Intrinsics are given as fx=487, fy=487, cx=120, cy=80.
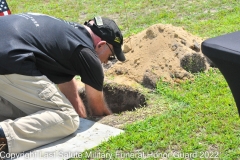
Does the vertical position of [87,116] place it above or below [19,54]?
below

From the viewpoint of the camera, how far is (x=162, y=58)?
19.9 ft

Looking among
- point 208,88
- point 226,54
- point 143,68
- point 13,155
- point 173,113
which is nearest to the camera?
point 226,54

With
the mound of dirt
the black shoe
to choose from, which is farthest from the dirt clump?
the black shoe

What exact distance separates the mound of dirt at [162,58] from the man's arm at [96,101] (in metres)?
0.80

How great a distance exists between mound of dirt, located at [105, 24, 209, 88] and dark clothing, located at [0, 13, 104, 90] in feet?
4.02

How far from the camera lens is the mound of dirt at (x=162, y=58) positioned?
19.3ft

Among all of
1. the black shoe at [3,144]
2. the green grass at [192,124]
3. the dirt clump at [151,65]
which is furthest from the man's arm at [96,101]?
the black shoe at [3,144]

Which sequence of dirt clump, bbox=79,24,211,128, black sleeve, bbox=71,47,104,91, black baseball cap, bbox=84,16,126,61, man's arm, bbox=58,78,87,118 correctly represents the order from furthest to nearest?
1. dirt clump, bbox=79,24,211,128
2. man's arm, bbox=58,78,87,118
3. black baseball cap, bbox=84,16,126,61
4. black sleeve, bbox=71,47,104,91

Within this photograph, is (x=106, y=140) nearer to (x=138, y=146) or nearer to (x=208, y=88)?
(x=138, y=146)

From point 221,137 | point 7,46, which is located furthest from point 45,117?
point 221,137

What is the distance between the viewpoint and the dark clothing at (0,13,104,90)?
450cm

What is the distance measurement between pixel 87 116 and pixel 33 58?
1.12 metres

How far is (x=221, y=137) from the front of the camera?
450cm

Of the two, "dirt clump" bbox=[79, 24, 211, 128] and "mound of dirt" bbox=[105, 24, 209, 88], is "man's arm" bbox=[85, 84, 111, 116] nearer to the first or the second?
"dirt clump" bbox=[79, 24, 211, 128]
